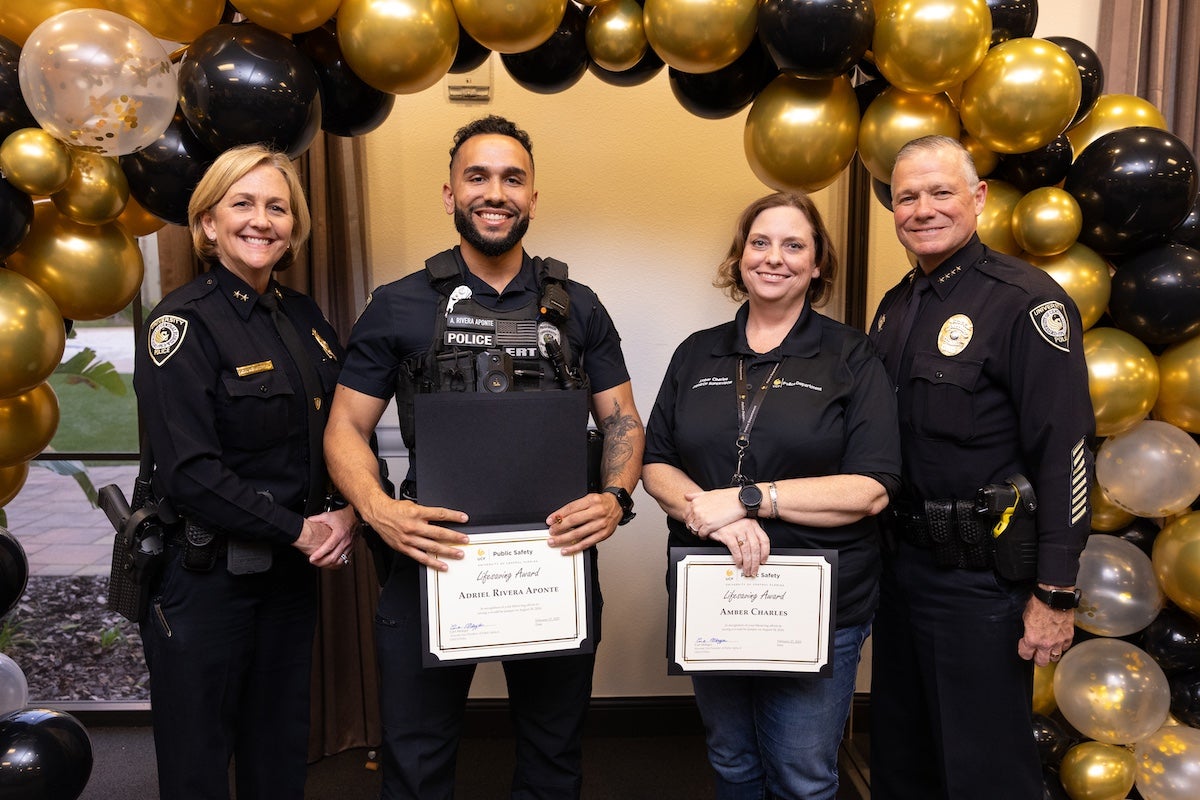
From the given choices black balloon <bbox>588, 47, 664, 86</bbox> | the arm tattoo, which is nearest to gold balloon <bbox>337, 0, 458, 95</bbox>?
black balloon <bbox>588, 47, 664, 86</bbox>

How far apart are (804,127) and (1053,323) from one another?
2.37 ft

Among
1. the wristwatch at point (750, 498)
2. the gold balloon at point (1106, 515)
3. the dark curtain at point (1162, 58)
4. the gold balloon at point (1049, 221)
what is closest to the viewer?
the wristwatch at point (750, 498)

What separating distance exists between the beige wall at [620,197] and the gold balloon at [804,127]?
885 millimetres

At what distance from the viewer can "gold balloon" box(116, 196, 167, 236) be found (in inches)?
81.1

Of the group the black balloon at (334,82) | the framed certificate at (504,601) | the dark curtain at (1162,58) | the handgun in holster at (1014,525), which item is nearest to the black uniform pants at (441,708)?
the framed certificate at (504,601)

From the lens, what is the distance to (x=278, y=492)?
183cm

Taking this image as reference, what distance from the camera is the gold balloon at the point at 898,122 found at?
1945mm

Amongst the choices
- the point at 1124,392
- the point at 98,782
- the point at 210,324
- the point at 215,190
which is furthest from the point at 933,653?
the point at 98,782

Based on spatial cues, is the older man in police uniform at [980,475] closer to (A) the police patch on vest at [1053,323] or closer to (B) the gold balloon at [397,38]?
(A) the police patch on vest at [1053,323]

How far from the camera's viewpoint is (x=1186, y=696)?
7.00 ft

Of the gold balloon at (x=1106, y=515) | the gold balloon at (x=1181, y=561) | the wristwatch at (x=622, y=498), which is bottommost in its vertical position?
the gold balloon at (x=1181, y=561)

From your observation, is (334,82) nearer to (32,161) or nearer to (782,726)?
(32,161)

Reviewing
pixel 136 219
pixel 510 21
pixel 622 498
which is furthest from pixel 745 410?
pixel 136 219

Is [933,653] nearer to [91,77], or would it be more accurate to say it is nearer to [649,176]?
[649,176]
